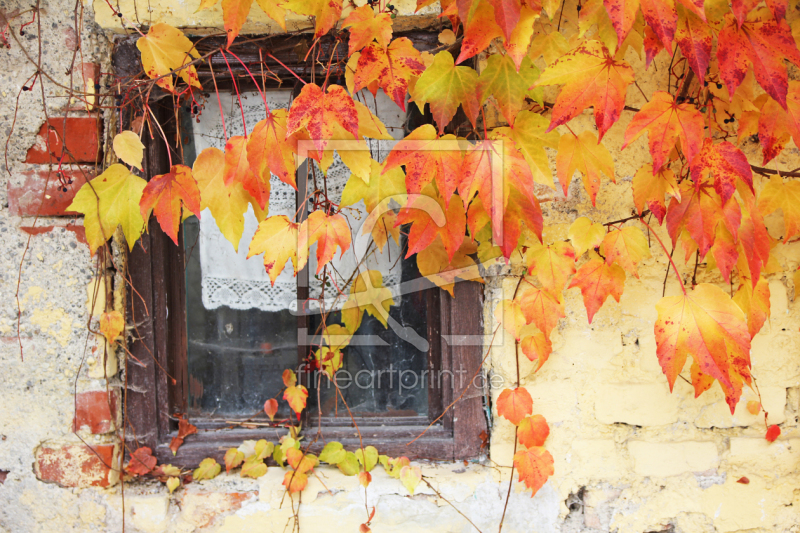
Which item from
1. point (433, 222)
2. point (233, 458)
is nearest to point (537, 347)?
point (433, 222)

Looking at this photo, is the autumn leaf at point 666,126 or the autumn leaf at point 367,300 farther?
the autumn leaf at point 367,300

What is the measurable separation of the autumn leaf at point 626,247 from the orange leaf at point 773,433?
0.65 meters

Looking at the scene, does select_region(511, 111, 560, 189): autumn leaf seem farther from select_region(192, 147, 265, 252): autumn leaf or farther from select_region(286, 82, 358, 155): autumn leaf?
select_region(192, 147, 265, 252): autumn leaf

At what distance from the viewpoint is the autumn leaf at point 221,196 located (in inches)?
42.8

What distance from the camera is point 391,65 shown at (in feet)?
3.40

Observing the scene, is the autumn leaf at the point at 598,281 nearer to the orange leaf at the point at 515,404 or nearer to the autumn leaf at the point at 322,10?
the orange leaf at the point at 515,404

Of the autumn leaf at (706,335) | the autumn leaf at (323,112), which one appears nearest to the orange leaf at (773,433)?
the autumn leaf at (706,335)

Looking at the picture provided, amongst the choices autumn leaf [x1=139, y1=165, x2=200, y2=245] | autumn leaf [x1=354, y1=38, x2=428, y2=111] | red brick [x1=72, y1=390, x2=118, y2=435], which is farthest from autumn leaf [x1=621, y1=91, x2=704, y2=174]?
red brick [x1=72, y1=390, x2=118, y2=435]

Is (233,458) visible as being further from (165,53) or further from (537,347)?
(165,53)

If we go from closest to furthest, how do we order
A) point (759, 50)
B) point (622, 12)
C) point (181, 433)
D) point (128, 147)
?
point (622, 12) → point (759, 50) → point (128, 147) → point (181, 433)

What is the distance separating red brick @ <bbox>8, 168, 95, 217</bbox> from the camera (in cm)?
126

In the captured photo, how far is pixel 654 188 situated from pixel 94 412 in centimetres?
164

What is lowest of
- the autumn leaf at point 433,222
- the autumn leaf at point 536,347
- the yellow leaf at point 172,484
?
the yellow leaf at point 172,484

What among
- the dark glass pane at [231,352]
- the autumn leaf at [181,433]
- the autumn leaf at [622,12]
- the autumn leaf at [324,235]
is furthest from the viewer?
the dark glass pane at [231,352]
